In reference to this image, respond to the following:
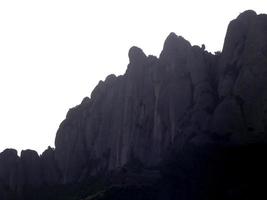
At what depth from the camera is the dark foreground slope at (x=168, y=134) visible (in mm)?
83438

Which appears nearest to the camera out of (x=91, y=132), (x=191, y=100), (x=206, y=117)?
(x=206, y=117)

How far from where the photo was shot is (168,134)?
104000 mm

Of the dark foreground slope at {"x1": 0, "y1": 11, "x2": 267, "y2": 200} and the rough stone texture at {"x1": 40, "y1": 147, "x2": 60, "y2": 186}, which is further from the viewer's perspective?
the rough stone texture at {"x1": 40, "y1": 147, "x2": 60, "y2": 186}

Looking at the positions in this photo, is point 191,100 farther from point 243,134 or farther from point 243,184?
point 243,184

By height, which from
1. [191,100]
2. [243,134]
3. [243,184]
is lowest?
[243,184]

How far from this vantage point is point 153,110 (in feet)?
365

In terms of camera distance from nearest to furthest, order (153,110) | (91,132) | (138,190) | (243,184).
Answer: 1. (243,184)
2. (138,190)
3. (153,110)
4. (91,132)

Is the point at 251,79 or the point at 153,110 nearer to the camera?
the point at 251,79

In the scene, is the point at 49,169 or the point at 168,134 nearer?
the point at 168,134

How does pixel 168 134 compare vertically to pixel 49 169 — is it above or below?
above

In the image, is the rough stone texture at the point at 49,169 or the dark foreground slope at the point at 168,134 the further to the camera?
the rough stone texture at the point at 49,169

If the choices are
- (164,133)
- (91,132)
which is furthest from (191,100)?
(91,132)

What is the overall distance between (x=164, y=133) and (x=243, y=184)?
28819mm

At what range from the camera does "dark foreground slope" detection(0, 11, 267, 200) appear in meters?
83.4
